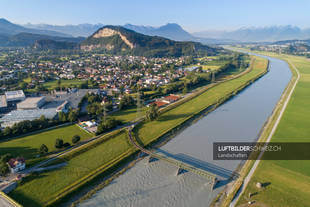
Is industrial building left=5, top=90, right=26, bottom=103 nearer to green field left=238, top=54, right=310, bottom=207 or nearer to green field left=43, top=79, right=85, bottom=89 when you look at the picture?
green field left=43, top=79, right=85, bottom=89

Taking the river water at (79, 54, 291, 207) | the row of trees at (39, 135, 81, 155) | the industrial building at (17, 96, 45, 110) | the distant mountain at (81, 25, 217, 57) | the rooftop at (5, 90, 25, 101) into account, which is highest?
the distant mountain at (81, 25, 217, 57)

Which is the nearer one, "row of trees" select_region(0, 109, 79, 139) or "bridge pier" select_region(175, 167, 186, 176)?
"bridge pier" select_region(175, 167, 186, 176)

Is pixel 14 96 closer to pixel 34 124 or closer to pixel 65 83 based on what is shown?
pixel 65 83

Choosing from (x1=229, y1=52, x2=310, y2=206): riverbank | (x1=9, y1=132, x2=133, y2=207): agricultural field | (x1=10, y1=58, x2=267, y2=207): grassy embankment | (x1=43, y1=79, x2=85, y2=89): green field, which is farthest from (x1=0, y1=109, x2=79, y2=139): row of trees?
(x1=43, y1=79, x2=85, y2=89): green field

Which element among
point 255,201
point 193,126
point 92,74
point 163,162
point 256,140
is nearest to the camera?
point 255,201

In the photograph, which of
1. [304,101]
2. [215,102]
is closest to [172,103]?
[215,102]

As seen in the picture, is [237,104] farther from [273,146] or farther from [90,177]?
[90,177]

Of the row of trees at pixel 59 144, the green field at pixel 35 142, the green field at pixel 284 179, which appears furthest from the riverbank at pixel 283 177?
the green field at pixel 35 142
